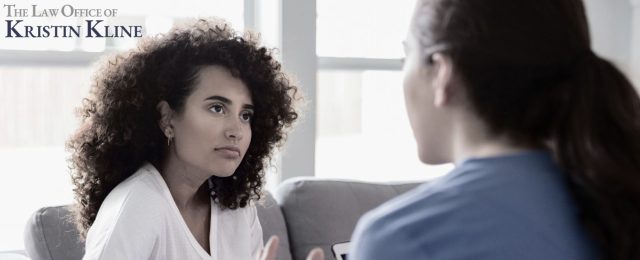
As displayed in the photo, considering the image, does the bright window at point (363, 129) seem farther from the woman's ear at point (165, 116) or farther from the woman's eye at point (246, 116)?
the woman's ear at point (165, 116)

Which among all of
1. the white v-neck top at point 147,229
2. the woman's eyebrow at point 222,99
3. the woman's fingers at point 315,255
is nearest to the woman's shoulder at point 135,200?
the white v-neck top at point 147,229

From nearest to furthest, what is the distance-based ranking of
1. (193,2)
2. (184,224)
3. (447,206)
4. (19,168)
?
(447,206) < (184,224) < (19,168) < (193,2)

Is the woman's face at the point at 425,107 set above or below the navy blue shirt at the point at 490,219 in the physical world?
above

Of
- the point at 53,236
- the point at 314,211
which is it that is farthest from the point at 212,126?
the point at 314,211

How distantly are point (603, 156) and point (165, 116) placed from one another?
1.31 meters

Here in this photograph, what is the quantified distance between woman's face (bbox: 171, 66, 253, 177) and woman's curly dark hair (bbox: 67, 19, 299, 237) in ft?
0.08

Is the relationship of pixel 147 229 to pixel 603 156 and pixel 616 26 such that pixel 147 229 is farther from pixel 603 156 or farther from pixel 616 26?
pixel 616 26

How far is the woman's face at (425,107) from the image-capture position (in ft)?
2.98

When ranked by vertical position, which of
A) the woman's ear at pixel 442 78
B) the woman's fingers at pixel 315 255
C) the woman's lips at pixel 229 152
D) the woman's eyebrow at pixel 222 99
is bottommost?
the woman's fingers at pixel 315 255

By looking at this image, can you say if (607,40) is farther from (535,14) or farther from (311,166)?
(535,14)

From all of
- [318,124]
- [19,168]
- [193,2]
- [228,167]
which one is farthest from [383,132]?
[228,167]

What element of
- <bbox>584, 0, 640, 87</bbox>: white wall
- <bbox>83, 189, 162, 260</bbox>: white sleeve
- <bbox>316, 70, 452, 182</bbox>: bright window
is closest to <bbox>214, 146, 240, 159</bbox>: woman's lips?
<bbox>83, 189, 162, 260</bbox>: white sleeve

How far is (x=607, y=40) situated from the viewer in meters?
4.21

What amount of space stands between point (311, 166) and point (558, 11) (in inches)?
99.9
